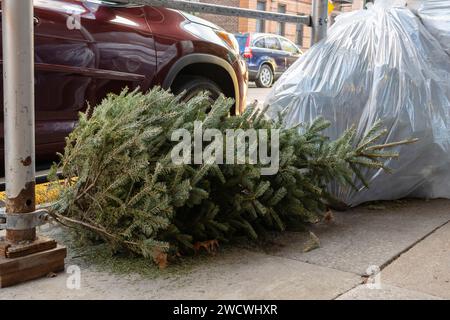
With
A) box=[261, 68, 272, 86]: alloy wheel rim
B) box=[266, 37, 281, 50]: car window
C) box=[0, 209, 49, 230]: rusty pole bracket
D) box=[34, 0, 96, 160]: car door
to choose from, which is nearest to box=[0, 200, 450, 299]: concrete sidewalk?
box=[0, 209, 49, 230]: rusty pole bracket

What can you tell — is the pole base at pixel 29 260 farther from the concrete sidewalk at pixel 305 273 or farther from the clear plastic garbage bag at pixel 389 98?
the clear plastic garbage bag at pixel 389 98

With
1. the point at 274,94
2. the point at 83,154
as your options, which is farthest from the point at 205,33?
the point at 83,154

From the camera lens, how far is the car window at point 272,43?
66.1ft

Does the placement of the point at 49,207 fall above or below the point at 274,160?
below

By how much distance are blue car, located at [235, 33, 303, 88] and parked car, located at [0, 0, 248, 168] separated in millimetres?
13868

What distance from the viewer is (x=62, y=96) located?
4.11 metres

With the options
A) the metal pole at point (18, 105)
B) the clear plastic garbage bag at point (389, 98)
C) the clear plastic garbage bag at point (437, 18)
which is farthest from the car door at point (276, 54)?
the metal pole at point (18, 105)

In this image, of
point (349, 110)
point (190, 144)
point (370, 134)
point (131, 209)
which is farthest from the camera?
point (349, 110)

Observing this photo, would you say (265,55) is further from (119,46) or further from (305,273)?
(305,273)

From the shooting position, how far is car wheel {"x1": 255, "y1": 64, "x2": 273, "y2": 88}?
62.4 ft

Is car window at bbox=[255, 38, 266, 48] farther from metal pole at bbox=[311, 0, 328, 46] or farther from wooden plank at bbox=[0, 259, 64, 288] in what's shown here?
wooden plank at bbox=[0, 259, 64, 288]
